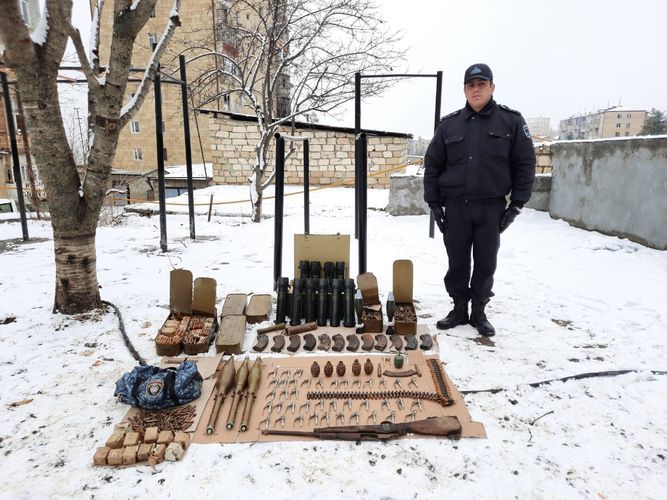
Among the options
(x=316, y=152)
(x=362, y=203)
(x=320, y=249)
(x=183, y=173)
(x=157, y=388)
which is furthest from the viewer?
(x=183, y=173)

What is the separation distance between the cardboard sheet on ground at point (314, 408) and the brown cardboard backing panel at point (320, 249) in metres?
1.38

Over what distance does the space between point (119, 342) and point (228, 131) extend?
44.8ft

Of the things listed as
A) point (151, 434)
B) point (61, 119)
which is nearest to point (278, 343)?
point (151, 434)

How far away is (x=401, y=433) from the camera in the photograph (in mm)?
2500

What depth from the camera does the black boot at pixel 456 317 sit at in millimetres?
3930

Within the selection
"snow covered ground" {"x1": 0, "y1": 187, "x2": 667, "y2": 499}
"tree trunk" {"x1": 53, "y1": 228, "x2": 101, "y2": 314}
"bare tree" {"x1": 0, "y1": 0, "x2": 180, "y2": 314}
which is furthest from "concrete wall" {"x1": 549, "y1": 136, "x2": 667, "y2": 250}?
"tree trunk" {"x1": 53, "y1": 228, "x2": 101, "y2": 314}

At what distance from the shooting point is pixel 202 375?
3.17m

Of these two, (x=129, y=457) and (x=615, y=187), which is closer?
(x=129, y=457)

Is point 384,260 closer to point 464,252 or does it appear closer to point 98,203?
point 464,252

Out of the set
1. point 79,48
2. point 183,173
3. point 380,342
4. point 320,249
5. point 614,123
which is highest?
point 614,123

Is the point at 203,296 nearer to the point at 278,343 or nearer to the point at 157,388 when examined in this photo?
the point at 278,343

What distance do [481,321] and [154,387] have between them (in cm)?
269

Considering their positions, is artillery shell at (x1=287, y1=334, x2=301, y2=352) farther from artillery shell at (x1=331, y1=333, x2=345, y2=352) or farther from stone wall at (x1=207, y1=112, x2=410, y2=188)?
stone wall at (x1=207, y1=112, x2=410, y2=188)

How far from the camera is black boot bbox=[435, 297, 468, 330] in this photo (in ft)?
12.9
